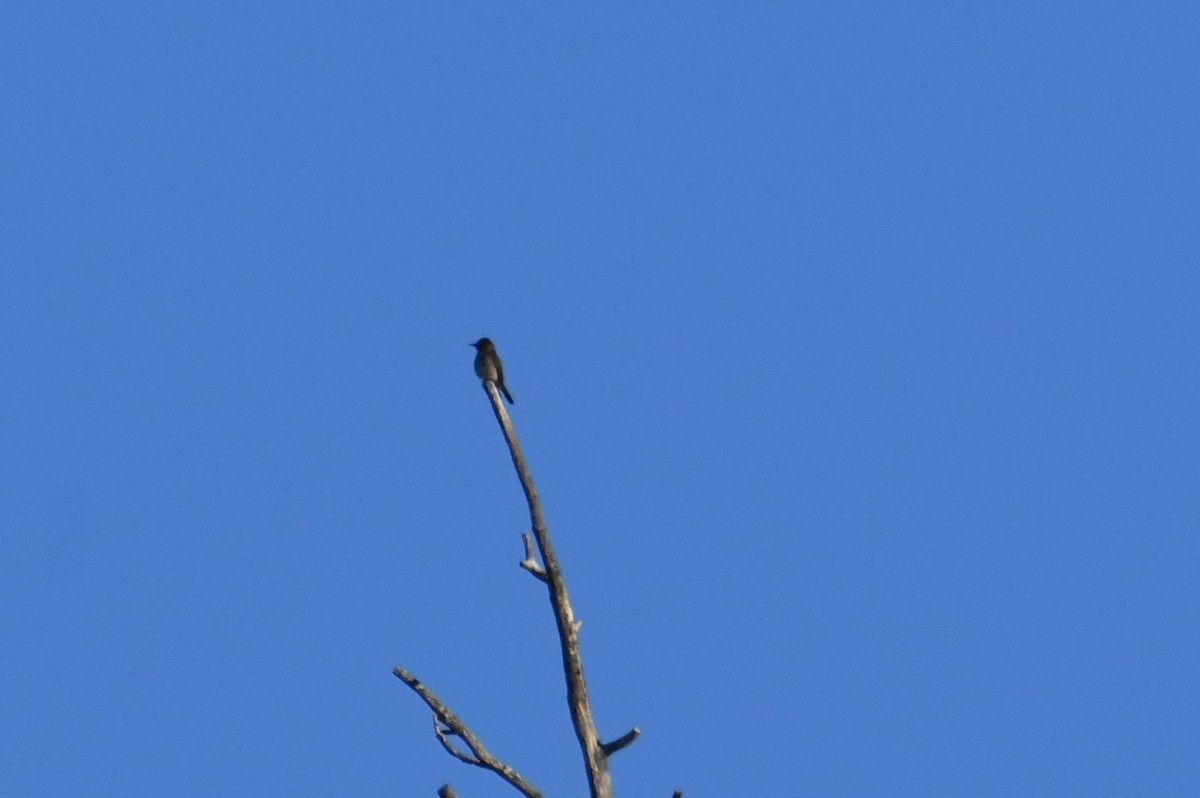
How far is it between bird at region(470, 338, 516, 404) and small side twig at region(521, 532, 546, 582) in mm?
8005

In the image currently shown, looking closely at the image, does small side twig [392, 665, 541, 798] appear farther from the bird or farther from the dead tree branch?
the bird

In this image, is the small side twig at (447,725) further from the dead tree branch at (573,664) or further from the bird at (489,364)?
the bird at (489,364)

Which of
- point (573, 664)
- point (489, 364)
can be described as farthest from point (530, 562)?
point (489, 364)

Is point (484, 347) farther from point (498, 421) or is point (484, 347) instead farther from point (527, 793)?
point (527, 793)

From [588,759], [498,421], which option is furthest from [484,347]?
[588,759]

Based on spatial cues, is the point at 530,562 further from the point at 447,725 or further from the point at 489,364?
the point at 489,364

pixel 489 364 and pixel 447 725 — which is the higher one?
pixel 489 364

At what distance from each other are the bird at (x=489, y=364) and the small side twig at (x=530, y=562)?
801cm

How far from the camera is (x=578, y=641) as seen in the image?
40.2 ft

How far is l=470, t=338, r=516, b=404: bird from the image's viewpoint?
20.5 meters

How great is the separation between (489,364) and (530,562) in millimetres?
8426

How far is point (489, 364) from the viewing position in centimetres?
2055

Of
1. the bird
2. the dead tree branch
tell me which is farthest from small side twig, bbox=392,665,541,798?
the bird

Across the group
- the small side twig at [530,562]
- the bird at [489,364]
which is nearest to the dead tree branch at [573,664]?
the small side twig at [530,562]
